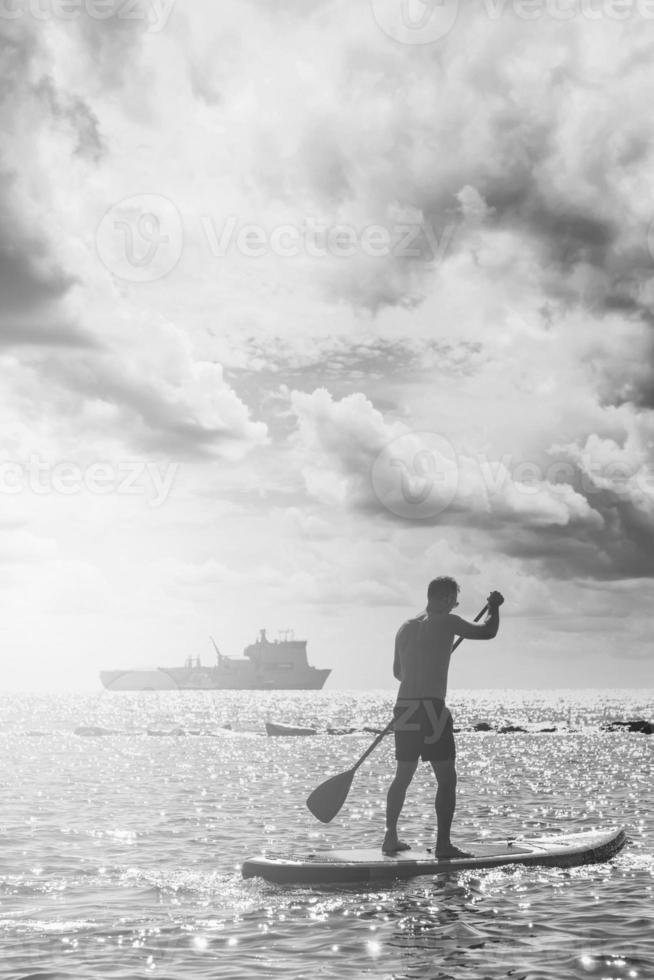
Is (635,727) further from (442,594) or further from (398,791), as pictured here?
(442,594)

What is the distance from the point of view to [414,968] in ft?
25.7

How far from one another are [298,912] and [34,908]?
9.07ft

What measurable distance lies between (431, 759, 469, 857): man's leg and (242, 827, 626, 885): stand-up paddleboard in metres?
0.16

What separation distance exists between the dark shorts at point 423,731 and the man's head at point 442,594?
3.40ft

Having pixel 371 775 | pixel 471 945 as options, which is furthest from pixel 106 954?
pixel 371 775

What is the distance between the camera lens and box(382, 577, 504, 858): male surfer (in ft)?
35.5

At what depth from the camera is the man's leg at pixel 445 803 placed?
35.6 feet

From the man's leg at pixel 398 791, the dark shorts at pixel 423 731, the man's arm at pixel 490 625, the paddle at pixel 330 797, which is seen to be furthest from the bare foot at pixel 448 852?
the man's arm at pixel 490 625

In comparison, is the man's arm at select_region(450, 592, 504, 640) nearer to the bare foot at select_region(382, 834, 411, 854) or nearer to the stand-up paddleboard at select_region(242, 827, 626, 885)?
the stand-up paddleboard at select_region(242, 827, 626, 885)

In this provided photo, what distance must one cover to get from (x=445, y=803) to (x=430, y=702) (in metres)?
1.15

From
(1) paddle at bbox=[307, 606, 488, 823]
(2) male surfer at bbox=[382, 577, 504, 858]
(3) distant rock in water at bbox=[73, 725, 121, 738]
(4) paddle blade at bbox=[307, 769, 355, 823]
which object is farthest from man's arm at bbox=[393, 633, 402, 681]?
(3) distant rock in water at bbox=[73, 725, 121, 738]

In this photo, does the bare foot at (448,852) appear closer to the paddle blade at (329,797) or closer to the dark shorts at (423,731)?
the dark shorts at (423,731)

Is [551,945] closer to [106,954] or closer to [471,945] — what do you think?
[471,945]

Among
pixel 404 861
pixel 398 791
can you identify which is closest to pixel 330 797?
pixel 398 791
